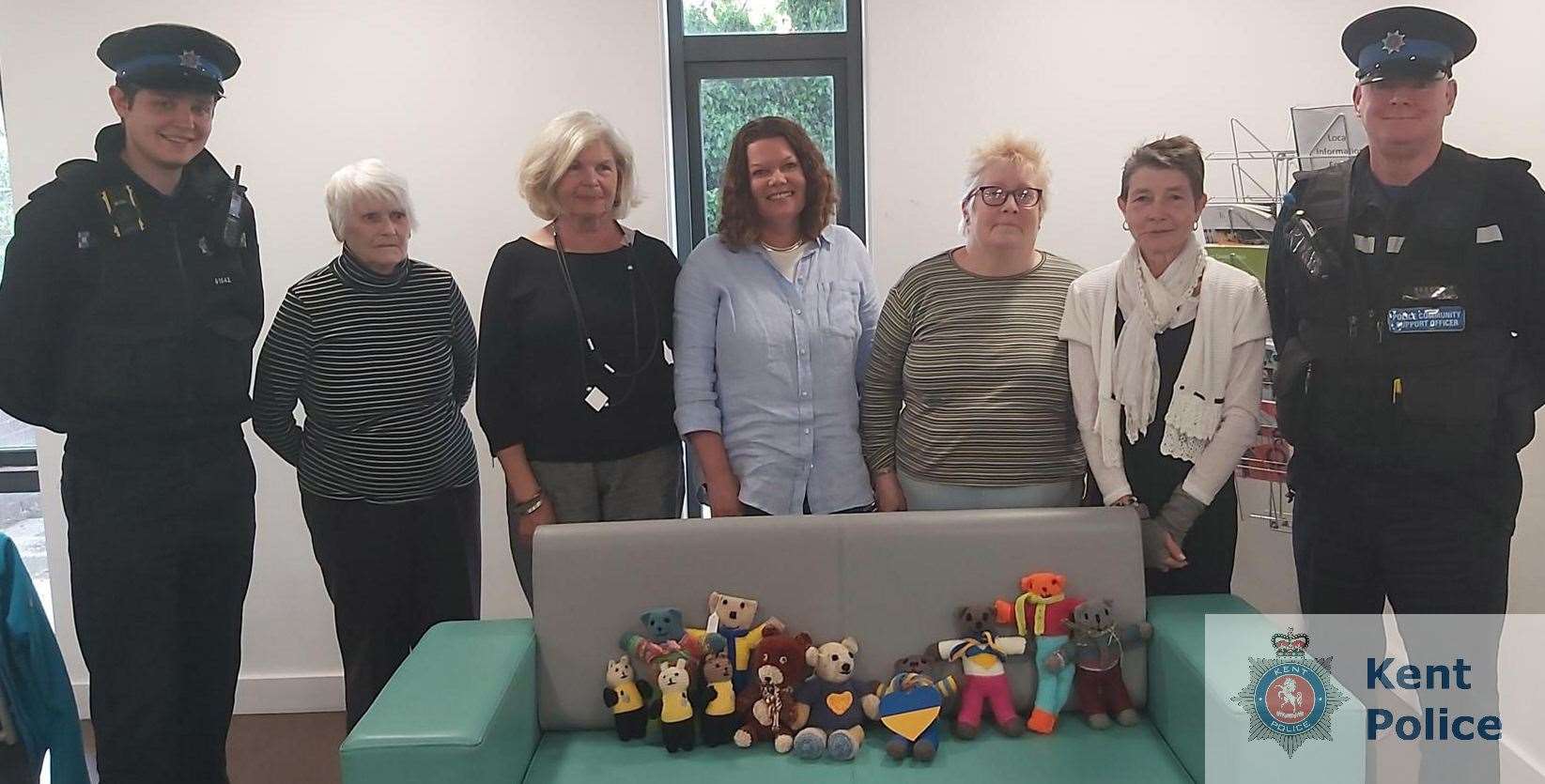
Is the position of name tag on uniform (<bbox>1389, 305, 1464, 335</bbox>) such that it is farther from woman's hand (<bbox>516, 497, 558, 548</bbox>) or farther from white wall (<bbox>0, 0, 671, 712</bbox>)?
white wall (<bbox>0, 0, 671, 712</bbox>)

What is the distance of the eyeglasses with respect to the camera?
6.99 feet

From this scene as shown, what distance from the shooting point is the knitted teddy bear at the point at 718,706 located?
6.64 feet

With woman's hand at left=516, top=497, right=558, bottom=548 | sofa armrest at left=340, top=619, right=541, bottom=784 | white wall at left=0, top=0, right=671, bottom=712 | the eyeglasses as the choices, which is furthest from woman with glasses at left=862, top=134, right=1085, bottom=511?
white wall at left=0, top=0, right=671, bottom=712

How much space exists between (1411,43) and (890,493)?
1.27m

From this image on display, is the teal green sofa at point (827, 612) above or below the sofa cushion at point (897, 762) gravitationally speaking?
above

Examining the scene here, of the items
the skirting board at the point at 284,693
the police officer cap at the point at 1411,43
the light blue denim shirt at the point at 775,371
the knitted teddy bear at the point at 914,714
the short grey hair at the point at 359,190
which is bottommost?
the skirting board at the point at 284,693

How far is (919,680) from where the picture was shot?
2.04 metres

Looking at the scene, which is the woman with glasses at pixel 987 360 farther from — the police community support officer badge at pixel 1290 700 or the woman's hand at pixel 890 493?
the police community support officer badge at pixel 1290 700

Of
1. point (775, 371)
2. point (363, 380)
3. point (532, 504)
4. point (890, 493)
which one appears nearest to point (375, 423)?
point (363, 380)

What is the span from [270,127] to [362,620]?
1487mm

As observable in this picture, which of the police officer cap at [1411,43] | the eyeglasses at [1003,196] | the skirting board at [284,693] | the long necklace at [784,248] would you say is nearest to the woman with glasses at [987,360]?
the eyeglasses at [1003,196]

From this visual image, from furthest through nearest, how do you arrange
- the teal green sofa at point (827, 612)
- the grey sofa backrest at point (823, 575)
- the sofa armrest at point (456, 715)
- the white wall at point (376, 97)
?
1. the white wall at point (376, 97)
2. the grey sofa backrest at point (823, 575)
3. the teal green sofa at point (827, 612)
4. the sofa armrest at point (456, 715)

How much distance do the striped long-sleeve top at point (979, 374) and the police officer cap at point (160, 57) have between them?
1449 mm

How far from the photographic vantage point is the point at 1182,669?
76.9 inches
